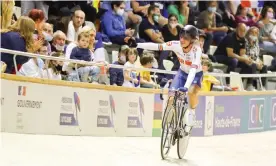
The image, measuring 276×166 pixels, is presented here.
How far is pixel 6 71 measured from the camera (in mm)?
10484

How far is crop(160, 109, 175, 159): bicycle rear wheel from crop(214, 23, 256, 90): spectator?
713 centimetres

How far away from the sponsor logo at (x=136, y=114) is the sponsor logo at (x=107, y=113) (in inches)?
17.3

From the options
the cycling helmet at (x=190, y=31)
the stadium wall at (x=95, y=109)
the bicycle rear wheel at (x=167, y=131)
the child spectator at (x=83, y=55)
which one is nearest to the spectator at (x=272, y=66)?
the stadium wall at (x=95, y=109)

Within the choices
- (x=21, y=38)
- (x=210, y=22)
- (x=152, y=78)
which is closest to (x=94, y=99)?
(x=21, y=38)

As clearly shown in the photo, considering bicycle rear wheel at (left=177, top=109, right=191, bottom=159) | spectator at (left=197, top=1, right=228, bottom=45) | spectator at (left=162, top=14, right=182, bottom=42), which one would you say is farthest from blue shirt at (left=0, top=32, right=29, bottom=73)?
spectator at (left=197, top=1, right=228, bottom=45)

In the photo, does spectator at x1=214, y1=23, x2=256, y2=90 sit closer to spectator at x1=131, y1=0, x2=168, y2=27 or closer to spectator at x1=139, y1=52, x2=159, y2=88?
spectator at x1=131, y1=0, x2=168, y2=27

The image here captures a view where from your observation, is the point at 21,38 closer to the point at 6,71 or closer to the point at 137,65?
the point at 6,71

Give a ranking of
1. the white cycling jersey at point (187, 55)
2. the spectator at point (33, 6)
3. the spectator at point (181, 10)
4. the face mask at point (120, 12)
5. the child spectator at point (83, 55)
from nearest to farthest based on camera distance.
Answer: the white cycling jersey at point (187, 55), the child spectator at point (83, 55), the spectator at point (33, 6), the face mask at point (120, 12), the spectator at point (181, 10)

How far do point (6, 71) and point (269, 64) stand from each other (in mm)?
9632

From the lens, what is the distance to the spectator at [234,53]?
55.0ft

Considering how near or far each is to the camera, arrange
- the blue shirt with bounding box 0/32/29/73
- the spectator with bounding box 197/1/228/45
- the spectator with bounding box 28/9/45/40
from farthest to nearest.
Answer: the spectator with bounding box 197/1/228/45 < the spectator with bounding box 28/9/45/40 < the blue shirt with bounding box 0/32/29/73

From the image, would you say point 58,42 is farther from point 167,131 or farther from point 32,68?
point 167,131

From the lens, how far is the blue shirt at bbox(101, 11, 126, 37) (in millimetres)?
13914

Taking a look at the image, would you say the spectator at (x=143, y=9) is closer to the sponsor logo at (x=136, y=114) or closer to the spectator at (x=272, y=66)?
the sponsor logo at (x=136, y=114)
